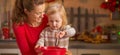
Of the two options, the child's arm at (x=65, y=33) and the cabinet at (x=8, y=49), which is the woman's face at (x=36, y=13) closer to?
the child's arm at (x=65, y=33)

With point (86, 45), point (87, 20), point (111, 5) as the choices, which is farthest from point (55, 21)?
point (87, 20)

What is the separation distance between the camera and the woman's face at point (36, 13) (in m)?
0.98

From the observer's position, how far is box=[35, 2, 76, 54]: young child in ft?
3.18

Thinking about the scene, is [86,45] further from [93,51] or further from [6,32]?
[6,32]

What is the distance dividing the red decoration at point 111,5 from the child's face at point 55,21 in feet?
6.59

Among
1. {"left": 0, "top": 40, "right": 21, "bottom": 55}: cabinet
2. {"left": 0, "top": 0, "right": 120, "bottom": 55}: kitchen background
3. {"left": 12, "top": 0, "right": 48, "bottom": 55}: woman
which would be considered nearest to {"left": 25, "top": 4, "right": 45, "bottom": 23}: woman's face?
{"left": 12, "top": 0, "right": 48, "bottom": 55}: woman

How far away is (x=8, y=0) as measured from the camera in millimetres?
3146

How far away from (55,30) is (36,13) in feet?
0.32

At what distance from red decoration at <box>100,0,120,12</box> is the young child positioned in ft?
6.44

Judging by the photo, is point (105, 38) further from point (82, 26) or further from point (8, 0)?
point (8, 0)

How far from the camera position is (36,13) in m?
0.99

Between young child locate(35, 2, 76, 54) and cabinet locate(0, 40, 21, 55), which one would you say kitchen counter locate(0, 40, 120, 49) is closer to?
cabinet locate(0, 40, 21, 55)

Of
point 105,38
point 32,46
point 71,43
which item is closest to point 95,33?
point 105,38

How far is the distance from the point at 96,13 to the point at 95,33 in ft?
1.02
